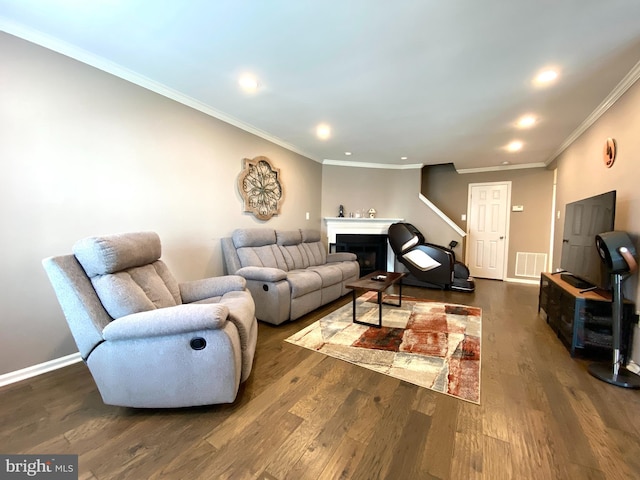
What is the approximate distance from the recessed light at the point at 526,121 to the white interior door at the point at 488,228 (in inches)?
97.5

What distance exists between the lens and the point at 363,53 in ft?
6.40

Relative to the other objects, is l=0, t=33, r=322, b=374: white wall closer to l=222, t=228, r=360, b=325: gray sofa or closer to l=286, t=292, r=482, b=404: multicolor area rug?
l=222, t=228, r=360, b=325: gray sofa

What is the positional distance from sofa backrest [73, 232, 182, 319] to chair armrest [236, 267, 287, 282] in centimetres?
94

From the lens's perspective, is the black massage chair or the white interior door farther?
the white interior door

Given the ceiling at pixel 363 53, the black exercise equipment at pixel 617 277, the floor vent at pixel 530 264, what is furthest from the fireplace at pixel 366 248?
the black exercise equipment at pixel 617 277

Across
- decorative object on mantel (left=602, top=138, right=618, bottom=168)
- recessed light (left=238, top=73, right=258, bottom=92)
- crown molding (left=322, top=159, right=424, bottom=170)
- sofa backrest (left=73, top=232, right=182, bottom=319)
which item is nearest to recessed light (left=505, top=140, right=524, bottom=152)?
decorative object on mantel (left=602, top=138, right=618, bottom=168)

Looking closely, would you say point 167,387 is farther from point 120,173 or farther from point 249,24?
point 249,24

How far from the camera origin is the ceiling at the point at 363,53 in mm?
1582

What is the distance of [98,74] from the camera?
217 centimetres

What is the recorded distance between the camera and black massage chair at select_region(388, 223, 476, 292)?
4299 millimetres

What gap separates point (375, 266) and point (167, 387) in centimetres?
439

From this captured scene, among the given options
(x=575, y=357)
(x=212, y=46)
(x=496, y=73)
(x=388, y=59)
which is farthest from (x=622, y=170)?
(x=212, y=46)

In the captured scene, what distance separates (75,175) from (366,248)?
14.5ft

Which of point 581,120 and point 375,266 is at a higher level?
point 581,120
